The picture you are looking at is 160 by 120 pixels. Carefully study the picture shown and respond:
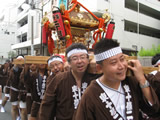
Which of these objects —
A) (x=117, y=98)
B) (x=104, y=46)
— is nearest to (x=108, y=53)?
(x=104, y=46)

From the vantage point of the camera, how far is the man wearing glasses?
71.9 inches

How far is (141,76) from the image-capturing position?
124 centimetres

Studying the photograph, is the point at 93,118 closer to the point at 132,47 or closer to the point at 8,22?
the point at 132,47

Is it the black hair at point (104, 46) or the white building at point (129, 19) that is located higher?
the white building at point (129, 19)

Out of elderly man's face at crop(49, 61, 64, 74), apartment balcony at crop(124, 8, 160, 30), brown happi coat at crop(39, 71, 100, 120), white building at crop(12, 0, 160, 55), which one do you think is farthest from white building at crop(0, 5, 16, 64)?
brown happi coat at crop(39, 71, 100, 120)

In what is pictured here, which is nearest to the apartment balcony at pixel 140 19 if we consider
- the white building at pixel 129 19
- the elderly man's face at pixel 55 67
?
the white building at pixel 129 19

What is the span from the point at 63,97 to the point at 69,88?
13cm

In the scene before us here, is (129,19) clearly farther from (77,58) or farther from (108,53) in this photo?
(108,53)

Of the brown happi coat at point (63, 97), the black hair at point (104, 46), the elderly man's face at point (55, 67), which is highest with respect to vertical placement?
the black hair at point (104, 46)

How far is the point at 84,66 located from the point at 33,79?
5.86 feet

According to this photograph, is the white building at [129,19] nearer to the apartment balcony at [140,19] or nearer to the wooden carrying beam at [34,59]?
the apartment balcony at [140,19]

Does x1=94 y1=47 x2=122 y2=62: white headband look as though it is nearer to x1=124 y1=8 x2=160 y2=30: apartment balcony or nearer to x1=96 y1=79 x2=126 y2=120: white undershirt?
x1=96 y1=79 x2=126 y2=120: white undershirt

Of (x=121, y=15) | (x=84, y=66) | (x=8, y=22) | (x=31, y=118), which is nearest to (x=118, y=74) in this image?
(x=84, y=66)

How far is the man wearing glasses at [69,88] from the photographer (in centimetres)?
183
